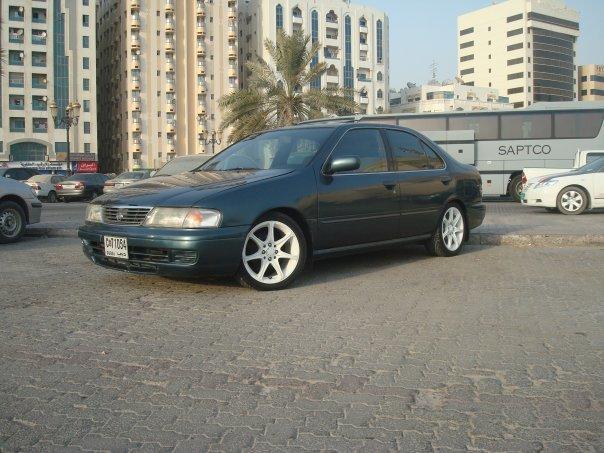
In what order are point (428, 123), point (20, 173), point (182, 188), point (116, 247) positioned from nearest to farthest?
point (116, 247)
point (182, 188)
point (428, 123)
point (20, 173)

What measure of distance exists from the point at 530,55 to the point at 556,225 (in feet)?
416

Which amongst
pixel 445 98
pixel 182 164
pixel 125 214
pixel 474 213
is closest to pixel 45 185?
pixel 182 164

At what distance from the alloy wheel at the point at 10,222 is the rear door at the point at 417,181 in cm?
648

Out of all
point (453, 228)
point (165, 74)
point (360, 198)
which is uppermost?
point (165, 74)

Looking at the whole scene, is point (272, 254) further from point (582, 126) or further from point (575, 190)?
point (582, 126)

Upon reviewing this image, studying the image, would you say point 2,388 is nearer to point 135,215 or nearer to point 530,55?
point 135,215

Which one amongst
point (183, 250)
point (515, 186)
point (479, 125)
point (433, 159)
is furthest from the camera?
point (479, 125)

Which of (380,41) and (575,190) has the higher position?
(380,41)

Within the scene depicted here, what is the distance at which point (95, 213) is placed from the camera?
19.4ft

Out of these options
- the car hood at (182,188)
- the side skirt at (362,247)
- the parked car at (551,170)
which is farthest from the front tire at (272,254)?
Result: the parked car at (551,170)

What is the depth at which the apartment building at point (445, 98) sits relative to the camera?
111188 millimetres

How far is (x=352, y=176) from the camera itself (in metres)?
6.45

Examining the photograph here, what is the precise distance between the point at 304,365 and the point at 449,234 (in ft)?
15.5

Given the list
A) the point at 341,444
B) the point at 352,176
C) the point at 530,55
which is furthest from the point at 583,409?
the point at 530,55
